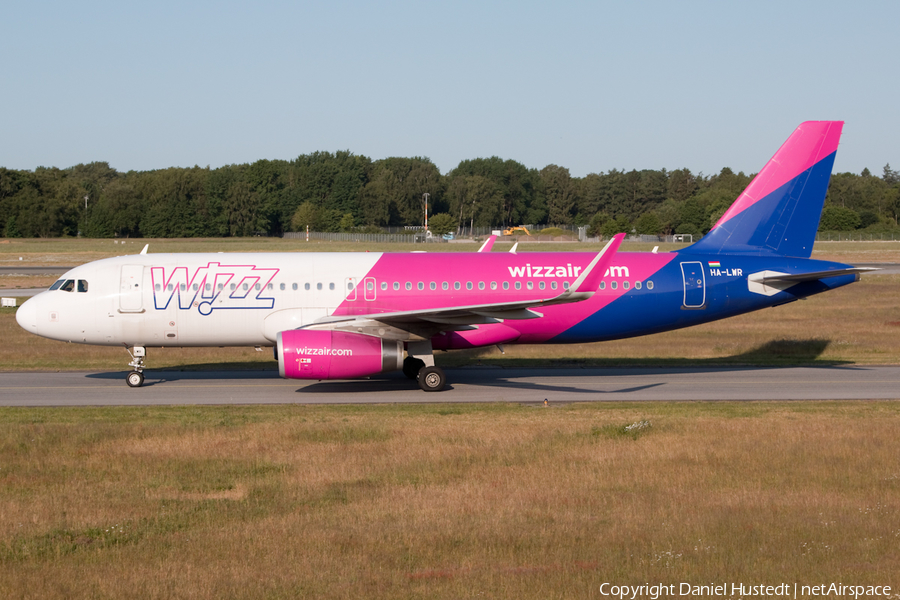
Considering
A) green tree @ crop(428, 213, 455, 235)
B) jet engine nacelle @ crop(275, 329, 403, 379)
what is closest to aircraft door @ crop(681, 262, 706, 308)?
jet engine nacelle @ crop(275, 329, 403, 379)

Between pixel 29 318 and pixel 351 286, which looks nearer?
pixel 29 318

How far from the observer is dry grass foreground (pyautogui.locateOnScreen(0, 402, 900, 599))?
9.03 m

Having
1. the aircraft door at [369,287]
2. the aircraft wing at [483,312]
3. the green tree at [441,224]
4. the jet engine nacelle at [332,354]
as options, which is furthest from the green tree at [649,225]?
the jet engine nacelle at [332,354]

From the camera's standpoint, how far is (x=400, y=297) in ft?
77.7

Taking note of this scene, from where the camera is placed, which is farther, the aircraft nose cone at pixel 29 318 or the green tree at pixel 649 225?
the green tree at pixel 649 225

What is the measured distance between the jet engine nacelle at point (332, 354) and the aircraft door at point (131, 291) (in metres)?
4.58

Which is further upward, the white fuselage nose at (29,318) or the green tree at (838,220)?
the green tree at (838,220)

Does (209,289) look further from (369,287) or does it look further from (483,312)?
(483,312)

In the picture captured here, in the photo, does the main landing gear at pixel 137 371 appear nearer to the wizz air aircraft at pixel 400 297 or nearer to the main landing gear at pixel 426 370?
the wizz air aircraft at pixel 400 297

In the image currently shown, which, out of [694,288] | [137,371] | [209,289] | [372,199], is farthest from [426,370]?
[372,199]

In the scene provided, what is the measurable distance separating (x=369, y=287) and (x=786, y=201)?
13.3 metres

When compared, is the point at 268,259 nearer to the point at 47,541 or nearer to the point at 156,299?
the point at 156,299

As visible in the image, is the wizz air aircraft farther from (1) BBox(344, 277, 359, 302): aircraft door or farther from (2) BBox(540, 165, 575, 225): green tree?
(2) BBox(540, 165, 575, 225): green tree

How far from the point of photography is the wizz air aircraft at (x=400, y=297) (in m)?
23.1
